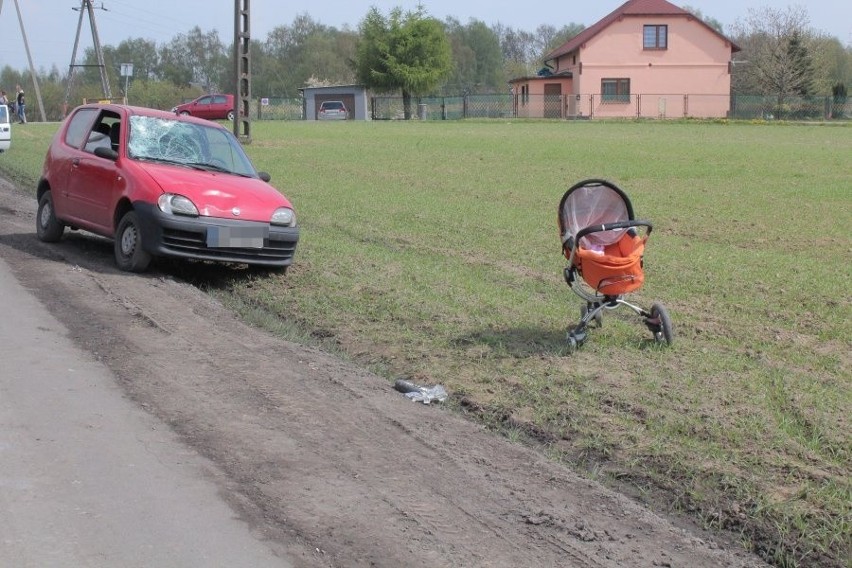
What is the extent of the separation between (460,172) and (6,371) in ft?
61.6

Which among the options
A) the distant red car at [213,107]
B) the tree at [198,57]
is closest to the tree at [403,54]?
the distant red car at [213,107]

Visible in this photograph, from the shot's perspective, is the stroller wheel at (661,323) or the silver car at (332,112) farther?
the silver car at (332,112)

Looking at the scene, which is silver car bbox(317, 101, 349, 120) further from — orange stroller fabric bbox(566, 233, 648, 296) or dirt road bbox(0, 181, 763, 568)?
orange stroller fabric bbox(566, 233, 648, 296)

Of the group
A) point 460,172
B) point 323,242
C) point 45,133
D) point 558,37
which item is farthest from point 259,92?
point 323,242

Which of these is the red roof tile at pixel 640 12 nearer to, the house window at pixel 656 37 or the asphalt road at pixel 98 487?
the house window at pixel 656 37

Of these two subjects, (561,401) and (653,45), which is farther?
(653,45)

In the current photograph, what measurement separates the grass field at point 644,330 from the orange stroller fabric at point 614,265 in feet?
1.65

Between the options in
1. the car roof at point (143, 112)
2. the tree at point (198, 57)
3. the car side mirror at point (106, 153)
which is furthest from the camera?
the tree at point (198, 57)

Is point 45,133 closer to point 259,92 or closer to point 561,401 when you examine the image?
point 561,401

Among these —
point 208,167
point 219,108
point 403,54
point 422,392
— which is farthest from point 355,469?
point 403,54

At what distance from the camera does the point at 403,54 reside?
86.2 meters

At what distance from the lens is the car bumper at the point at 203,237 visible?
10812 millimetres

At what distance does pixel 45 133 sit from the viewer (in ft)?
138

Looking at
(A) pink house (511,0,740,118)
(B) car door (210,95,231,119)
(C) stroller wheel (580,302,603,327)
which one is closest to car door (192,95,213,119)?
(B) car door (210,95,231,119)
